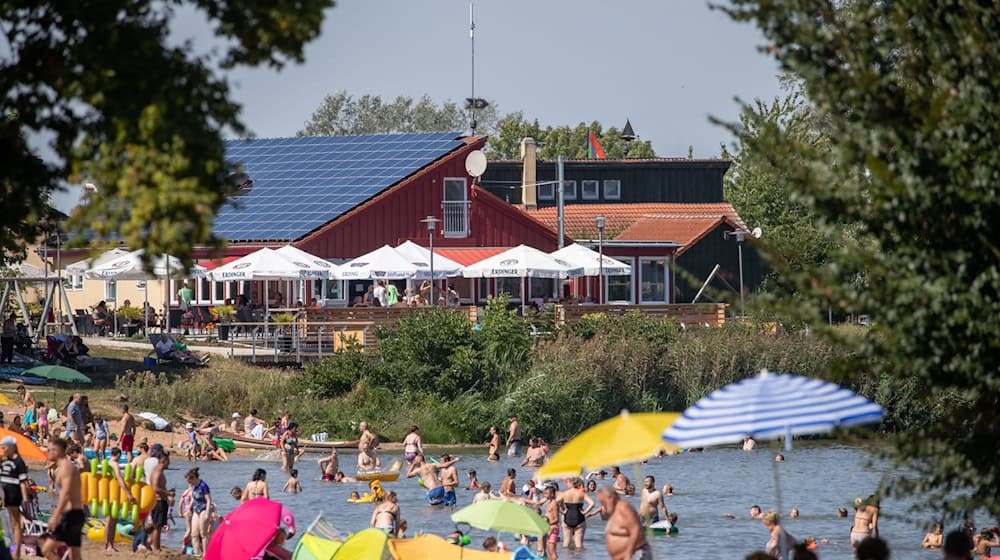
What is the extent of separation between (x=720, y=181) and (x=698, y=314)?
1886cm

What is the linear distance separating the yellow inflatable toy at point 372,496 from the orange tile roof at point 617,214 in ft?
97.3

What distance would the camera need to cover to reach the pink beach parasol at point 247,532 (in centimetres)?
1769

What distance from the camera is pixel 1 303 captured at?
3878 cm

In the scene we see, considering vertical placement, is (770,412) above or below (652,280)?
below

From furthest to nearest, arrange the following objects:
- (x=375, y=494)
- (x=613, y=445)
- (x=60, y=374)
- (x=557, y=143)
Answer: (x=557, y=143) → (x=60, y=374) → (x=375, y=494) → (x=613, y=445)

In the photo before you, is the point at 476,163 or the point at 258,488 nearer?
the point at 258,488

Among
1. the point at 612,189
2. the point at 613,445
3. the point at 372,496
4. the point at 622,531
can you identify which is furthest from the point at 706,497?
the point at 612,189

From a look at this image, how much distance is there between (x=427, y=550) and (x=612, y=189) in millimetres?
45906

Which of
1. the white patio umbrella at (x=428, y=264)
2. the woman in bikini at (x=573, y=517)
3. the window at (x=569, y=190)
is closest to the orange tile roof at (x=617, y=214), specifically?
the window at (x=569, y=190)

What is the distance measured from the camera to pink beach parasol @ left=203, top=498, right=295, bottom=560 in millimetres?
17688

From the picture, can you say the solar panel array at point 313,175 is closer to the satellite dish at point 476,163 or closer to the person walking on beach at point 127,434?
the satellite dish at point 476,163

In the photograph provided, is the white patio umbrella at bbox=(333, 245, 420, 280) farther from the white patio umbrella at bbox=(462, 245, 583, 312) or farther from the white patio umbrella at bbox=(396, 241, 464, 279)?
the white patio umbrella at bbox=(462, 245, 583, 312)

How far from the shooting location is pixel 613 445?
11461mm

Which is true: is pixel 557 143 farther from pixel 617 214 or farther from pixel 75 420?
pixel 75 420
